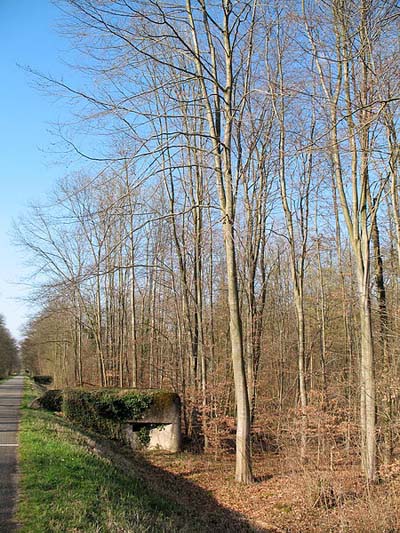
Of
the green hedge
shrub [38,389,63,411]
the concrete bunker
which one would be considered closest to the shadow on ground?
the concrete bunker

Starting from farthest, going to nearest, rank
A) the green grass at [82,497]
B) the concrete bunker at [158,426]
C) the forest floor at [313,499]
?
1. the concrete bunker at [158,426]
2. the forest floor at [313,499]
3. the green grass at [82,497]

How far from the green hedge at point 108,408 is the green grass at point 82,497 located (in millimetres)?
6589

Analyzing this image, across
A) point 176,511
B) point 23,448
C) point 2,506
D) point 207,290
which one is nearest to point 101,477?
point 176,511

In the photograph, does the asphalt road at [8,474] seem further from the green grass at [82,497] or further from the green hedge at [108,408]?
the green hedge at [108,408]

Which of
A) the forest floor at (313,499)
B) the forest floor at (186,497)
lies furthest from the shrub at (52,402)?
the forest floor at (313,499)

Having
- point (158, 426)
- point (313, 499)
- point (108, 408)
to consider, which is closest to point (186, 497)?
point (313, 499)

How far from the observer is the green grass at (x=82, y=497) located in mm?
5758

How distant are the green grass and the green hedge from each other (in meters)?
6.59

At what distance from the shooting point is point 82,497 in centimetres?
675

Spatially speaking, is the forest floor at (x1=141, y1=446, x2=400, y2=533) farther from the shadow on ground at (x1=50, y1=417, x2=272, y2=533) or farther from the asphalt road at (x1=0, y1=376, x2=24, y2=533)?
the asphalt road at (x1=0, y1=376, x2=24, y2=533)

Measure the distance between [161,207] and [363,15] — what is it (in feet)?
42.4

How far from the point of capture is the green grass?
576cm

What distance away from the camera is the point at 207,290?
63.3ft

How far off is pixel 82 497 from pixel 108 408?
36.7 feet
